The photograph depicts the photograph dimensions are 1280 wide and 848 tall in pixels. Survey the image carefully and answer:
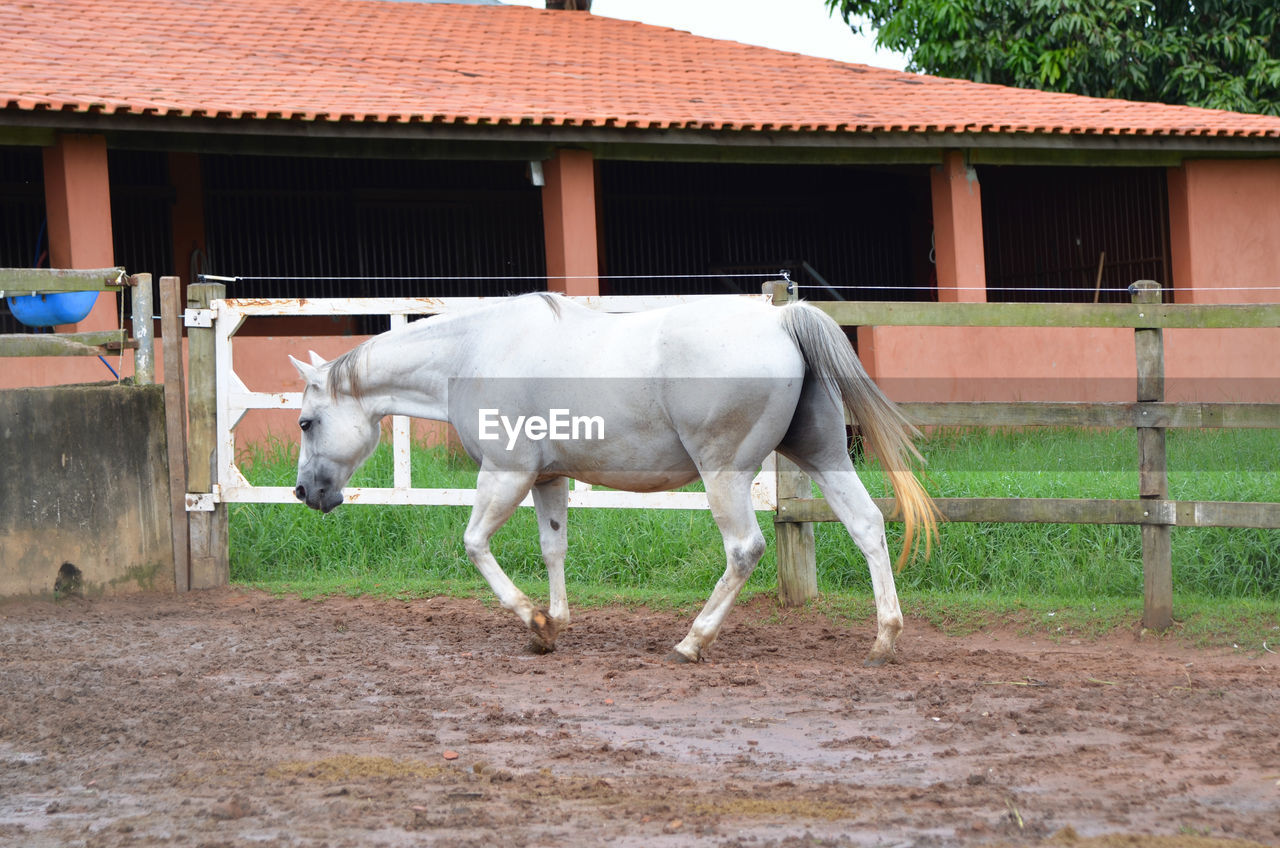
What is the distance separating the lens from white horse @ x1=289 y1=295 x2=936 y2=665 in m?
5.01

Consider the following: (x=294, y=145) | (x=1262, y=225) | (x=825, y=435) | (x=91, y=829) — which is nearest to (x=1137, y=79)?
(x=1262, y=225)

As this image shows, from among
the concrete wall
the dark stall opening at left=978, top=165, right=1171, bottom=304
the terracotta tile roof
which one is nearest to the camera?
the concrete wall

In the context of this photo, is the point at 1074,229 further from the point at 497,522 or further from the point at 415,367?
the point at 497,522

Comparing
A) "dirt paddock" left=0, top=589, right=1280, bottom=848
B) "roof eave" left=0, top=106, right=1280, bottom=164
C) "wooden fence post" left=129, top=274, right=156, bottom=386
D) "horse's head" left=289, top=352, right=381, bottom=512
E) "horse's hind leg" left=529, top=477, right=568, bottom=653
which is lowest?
"dirt paddock" left=0, top=589, right=1280, bottom=848

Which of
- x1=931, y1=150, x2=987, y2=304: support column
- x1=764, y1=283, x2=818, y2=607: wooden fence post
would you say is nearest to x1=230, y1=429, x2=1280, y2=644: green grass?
x1=764, y1=283, x2=818, y2=607: wooden fence post

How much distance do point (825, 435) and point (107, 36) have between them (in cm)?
1022

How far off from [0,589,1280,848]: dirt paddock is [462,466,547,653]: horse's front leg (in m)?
0.21

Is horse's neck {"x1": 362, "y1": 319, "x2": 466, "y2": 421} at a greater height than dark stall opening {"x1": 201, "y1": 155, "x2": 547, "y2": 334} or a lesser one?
lesser

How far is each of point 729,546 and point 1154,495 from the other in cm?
199

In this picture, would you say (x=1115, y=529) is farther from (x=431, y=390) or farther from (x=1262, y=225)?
(x=1262, y=225)

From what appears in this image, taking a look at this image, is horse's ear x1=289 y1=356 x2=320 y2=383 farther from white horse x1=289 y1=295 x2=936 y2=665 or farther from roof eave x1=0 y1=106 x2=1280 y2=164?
roof eave x1=0 y1=106 x2=1280 y2=164

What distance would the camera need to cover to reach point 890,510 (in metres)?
5.95

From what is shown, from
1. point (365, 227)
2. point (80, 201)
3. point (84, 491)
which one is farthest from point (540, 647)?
point (365, 227)

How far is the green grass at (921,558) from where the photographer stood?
6.05m
